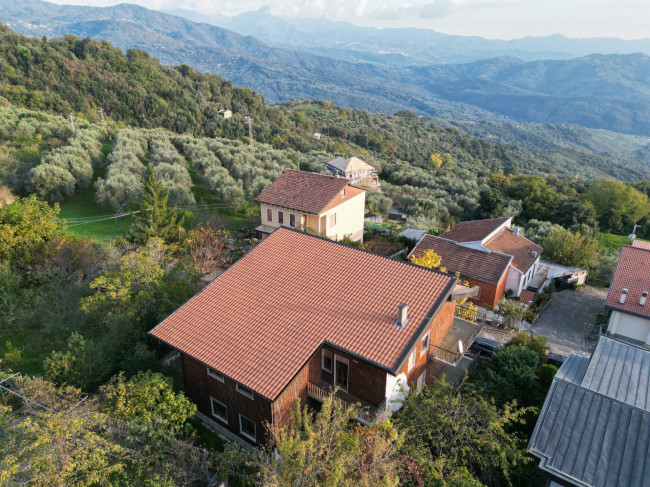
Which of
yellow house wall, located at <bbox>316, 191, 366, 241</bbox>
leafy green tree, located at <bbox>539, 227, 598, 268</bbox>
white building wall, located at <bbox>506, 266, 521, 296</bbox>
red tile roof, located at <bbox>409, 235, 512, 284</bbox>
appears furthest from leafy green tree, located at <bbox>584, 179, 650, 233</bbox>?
yellow house wall, located at <bbox>316, 191, 366, 241</bbox>

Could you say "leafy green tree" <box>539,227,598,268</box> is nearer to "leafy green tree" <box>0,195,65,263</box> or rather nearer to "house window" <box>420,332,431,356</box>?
"house window" <box>420,332,431,356</box>

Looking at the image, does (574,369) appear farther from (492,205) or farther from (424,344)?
(492,205)

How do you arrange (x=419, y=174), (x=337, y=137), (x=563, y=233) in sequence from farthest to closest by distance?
1. (x=337, y=137)
2. (x=419, y=174)
3. (x=563, y=233)

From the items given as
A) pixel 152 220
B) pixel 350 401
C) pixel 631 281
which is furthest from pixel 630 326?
pixel 152 220

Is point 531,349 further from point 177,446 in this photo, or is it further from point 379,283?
point 177,446

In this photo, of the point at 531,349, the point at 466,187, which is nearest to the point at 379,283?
the point at 531,349

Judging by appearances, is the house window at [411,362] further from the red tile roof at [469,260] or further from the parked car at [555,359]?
the red tile roof at [469,260]
